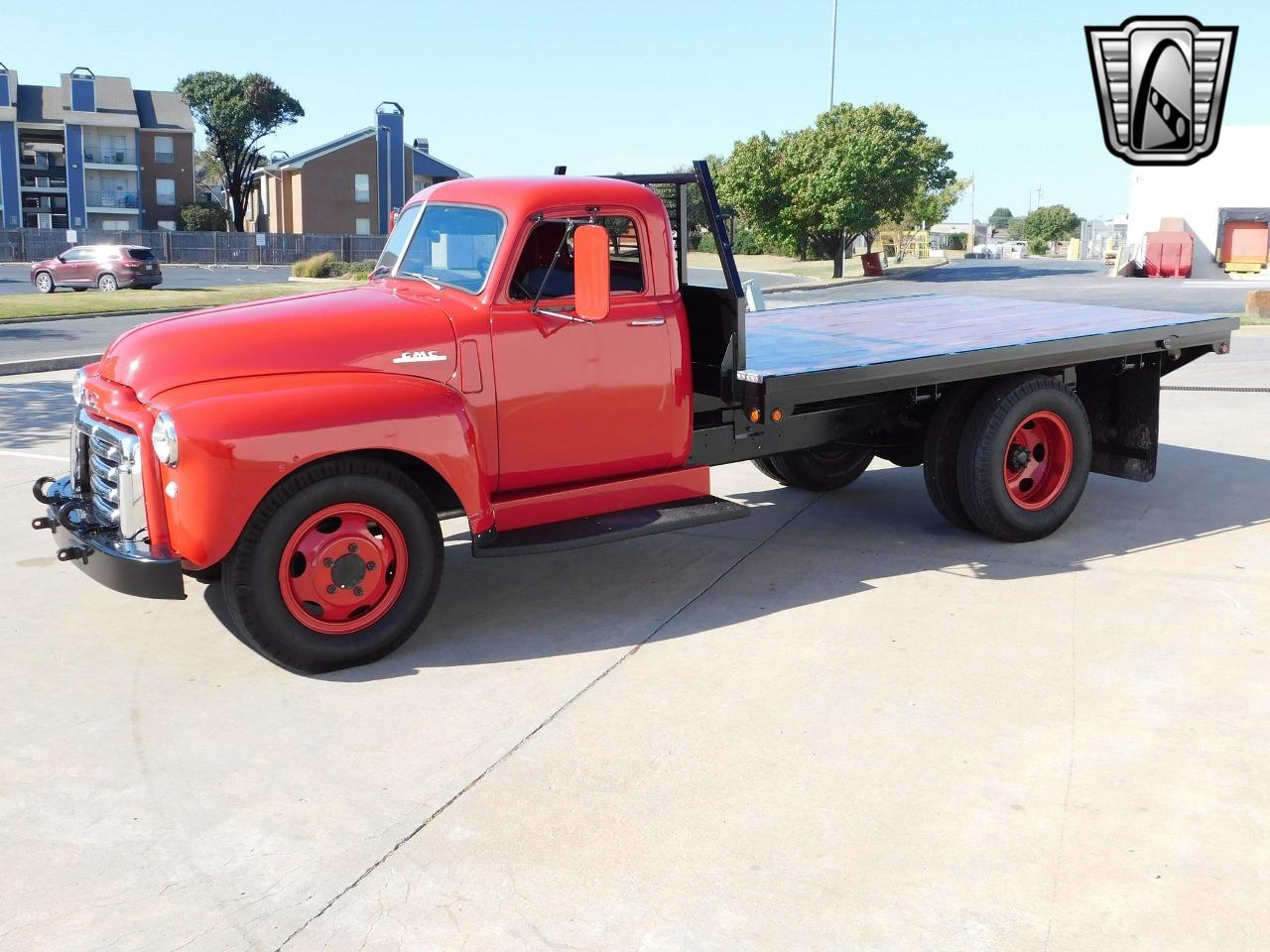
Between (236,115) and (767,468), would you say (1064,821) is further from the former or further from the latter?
(236,115)

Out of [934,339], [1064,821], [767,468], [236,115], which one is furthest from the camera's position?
[236,115]

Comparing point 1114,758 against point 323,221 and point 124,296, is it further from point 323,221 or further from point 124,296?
A: point 323,221

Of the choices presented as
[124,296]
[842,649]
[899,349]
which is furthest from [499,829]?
[124,296]

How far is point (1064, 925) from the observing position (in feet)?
11.1

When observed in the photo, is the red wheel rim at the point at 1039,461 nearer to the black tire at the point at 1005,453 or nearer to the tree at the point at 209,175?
the black tire at the point at 1005,453

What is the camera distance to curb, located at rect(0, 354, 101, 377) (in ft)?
50.1

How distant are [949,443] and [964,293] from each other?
2367cm

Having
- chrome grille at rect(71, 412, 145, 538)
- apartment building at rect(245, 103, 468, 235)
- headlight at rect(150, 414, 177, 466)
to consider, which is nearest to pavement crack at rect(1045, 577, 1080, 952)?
headlight at rect(150, 414, 177, 466)

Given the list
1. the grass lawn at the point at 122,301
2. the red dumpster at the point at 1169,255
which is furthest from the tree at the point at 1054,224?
the grass lawn at the point at 122,301

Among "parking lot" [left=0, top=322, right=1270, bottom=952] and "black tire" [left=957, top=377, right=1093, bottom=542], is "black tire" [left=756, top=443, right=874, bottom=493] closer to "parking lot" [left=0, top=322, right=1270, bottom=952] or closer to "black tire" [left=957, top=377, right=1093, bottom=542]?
"black tire" [left=957, top=377, right=1093, bottom=542]

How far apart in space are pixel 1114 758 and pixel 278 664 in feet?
10.9

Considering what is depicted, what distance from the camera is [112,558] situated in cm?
498

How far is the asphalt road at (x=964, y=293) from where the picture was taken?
753 inches

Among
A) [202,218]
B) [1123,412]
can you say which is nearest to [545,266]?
[1123,412]
